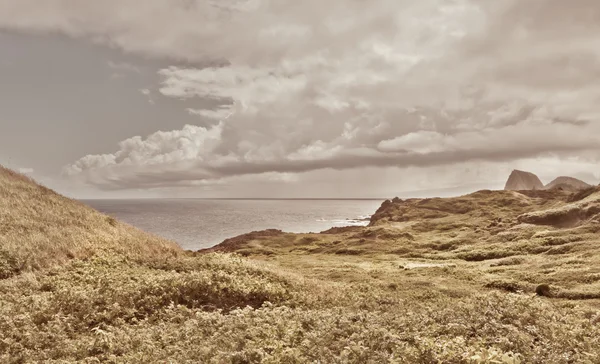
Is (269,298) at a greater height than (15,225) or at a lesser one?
lesser

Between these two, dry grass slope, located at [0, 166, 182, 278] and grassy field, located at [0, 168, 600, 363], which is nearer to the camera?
grassy field, located at [0, 168, 600, 363]

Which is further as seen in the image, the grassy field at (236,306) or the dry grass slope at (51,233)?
the dry grass slope at (51,233)

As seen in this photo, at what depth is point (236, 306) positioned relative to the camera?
2105 centimetres

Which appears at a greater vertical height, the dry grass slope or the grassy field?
the dry grass slope

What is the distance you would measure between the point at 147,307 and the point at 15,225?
→ 54.6 ft

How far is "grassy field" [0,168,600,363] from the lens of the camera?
12.9m

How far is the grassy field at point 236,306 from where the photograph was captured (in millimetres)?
A: 12852

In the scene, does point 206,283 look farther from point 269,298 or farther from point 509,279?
point 509,279

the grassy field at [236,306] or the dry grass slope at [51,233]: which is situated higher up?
the dry grass slope at [51,233]

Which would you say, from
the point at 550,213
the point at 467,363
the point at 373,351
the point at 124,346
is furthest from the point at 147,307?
the point at 550,213

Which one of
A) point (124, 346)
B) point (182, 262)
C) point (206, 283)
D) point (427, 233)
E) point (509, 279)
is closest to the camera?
point (124, 346)

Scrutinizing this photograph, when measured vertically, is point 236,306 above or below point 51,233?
below

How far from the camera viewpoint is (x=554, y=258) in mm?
47219

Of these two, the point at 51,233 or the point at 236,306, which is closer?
the point at 236,306
